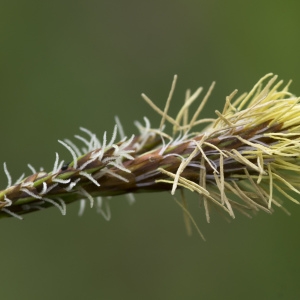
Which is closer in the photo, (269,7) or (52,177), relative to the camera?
(52,177)

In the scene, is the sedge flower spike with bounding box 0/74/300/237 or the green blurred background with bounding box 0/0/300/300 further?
the green blurred background with bounding box 0/0/300/300

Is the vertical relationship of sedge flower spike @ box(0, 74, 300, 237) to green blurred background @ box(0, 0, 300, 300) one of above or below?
below

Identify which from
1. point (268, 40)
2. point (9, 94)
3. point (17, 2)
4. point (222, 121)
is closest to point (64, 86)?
Result: point (9, 94)

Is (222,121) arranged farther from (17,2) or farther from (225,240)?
(17,2)

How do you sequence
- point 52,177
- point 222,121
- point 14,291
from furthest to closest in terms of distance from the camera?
point 14,291
point 222,121
point 52,177

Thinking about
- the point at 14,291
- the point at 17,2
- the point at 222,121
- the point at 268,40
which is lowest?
the point at 222,121

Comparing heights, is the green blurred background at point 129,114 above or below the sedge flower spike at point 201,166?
above
